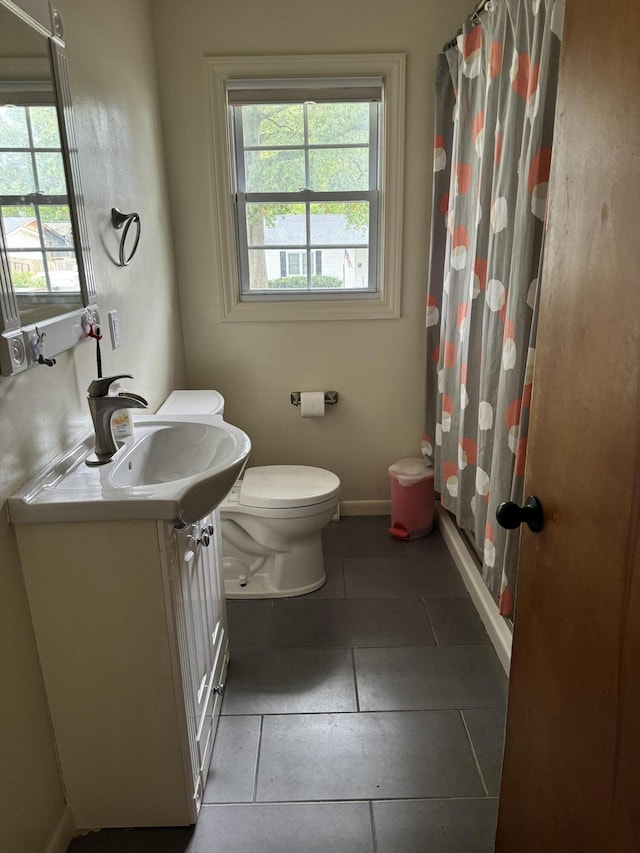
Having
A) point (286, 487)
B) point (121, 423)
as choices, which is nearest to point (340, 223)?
point (286, 487)

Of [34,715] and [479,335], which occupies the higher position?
[479,335]

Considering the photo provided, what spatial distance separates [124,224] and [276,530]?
1.24m

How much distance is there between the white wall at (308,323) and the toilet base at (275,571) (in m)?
0.69

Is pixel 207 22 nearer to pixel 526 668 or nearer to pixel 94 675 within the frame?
pixel 94 675

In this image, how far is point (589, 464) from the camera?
0.85 metres

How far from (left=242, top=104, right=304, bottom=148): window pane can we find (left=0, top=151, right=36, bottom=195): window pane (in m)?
1.56

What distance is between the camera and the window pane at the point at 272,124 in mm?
2670

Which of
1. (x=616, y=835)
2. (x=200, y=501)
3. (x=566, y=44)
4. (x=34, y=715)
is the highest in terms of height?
(x=566, y=44)

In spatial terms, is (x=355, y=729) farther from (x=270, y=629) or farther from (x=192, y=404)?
(x=192, y=404)

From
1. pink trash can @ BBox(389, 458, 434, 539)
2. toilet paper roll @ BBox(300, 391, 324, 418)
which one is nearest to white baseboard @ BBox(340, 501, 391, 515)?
pink trash can @ BBox(389, 458, 434, 539)

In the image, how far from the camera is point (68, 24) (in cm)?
160

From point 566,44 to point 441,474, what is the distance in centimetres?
190

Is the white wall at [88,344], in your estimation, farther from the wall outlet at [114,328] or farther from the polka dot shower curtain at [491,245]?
the polka dot shower curtain at [491,245]

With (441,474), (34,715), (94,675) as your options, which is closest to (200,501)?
(94,675)
